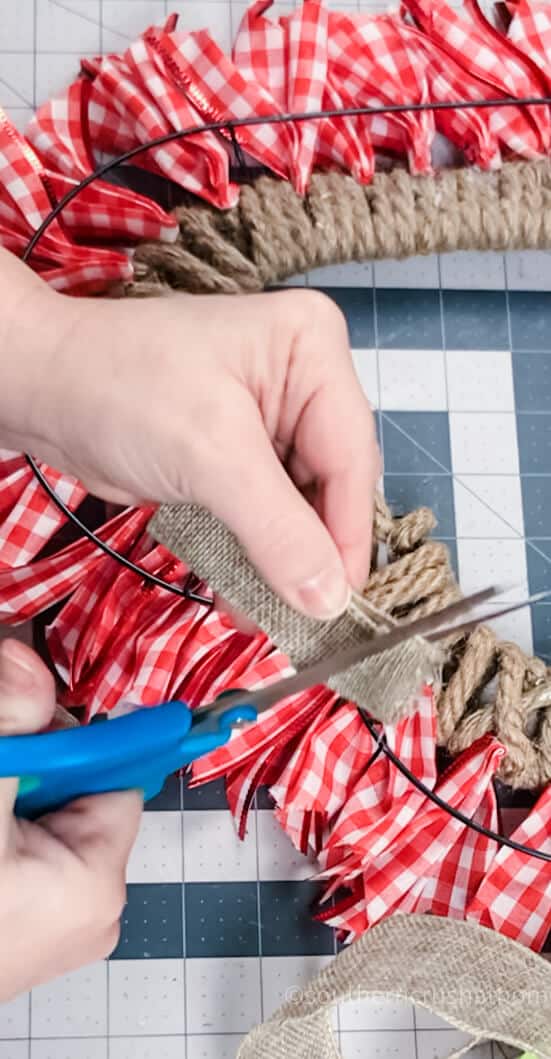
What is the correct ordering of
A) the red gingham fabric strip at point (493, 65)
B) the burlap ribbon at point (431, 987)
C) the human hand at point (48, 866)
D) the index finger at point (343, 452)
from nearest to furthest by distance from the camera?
the human hand at point (48, 866) → the index finger at point (343, 452) → the burlap ribbon at point (431, 987) → the red gingham fabric strip at point (493, 65)

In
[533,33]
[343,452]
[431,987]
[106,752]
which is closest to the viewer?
[106,752]

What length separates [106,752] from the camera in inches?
27.2

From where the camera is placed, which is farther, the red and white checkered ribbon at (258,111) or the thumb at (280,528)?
the red and white checkered ribbon at (258,111)

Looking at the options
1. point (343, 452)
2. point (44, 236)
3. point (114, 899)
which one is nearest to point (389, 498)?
point (343, 452)

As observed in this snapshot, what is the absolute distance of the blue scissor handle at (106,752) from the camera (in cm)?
69

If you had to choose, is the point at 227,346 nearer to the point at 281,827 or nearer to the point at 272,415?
the point at 272,415

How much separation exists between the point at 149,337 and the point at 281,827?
0.52m

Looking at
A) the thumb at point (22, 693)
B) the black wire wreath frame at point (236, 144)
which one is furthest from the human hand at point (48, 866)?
the black wire wreath frame at point (236, 144)

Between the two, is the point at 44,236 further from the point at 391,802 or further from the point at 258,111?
the point at 391,802

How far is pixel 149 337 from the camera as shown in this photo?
2.46 feet

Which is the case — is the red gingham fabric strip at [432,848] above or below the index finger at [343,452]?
below

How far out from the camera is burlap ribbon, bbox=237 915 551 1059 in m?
0.96

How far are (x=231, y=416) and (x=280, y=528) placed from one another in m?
0.08

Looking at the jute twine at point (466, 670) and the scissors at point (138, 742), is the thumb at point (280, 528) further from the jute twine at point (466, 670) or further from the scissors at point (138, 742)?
the jute twine at point (466, 670)
